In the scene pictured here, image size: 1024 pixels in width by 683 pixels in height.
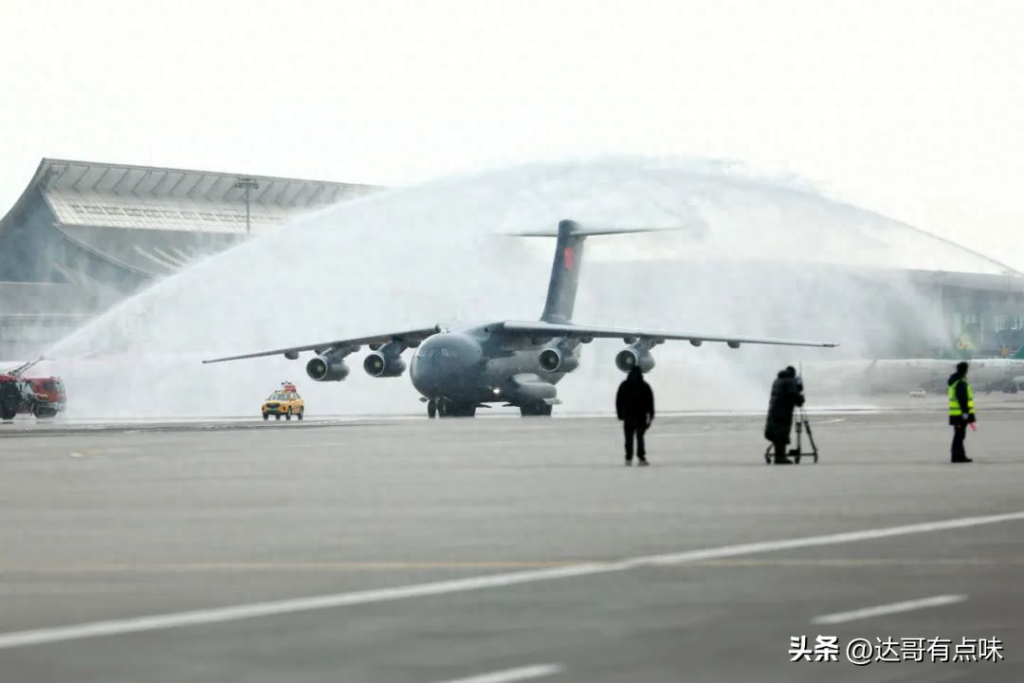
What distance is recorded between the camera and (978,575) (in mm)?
14219

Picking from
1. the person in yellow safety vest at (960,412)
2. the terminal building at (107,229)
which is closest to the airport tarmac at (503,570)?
the person in yellow safety vest at (960,412)

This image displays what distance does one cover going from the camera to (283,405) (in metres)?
73.2

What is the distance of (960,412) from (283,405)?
4530 centimetres

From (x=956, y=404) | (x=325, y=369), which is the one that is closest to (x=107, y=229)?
(x=325, y=369)

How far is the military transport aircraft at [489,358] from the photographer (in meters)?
64.2

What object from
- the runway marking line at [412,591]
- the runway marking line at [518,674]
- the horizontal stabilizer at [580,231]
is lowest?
the runway marking line at [518,674]

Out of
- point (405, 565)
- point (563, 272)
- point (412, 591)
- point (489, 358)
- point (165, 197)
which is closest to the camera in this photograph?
point (412, 591)

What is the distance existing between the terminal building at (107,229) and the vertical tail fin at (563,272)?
226 ft

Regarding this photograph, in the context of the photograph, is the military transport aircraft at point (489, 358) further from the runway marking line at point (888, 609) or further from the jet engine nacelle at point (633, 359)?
the runway marking line at point (888, 609)

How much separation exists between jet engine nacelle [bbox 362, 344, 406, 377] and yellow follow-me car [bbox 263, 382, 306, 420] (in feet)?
23.6

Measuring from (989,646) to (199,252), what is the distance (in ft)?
496

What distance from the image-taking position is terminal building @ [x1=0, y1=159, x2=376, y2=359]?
470 ft

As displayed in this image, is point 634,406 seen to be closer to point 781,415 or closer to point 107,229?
point 781,415

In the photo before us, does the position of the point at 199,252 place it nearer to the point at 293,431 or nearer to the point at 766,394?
the point at 766,394
